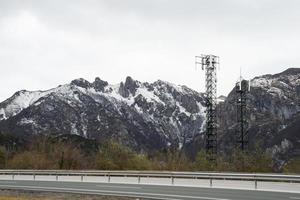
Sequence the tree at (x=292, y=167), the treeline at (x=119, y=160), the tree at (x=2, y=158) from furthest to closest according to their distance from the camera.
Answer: the tree at (x=2, y=158), the treeline at (x=119, y=160), the tree at (x=292, y=167)

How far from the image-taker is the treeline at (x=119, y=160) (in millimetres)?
65188

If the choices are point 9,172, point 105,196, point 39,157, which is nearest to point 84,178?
point 9,172

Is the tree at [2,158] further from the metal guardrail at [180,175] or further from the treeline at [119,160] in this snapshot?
the metal guardrail at [180,175]

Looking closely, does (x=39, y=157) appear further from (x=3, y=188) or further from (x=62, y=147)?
(x=3, y=188)

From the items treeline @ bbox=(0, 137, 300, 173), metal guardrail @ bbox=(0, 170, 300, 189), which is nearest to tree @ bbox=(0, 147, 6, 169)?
treeline @ bbox=(0, 137, 300, 173)

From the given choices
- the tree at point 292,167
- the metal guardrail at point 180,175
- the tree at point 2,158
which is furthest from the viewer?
the tree at point 2,158

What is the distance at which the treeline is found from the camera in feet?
214

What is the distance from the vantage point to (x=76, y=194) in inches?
1454

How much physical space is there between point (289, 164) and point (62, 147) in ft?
149

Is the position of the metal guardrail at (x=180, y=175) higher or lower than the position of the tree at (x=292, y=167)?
lower

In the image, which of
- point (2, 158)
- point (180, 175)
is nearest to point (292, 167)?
point (180, 175)

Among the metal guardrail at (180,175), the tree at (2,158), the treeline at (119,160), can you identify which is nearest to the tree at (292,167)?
the treeline at (119,160)

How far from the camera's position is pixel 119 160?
86.0 metres

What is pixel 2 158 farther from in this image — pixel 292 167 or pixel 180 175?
pixel 180 175
